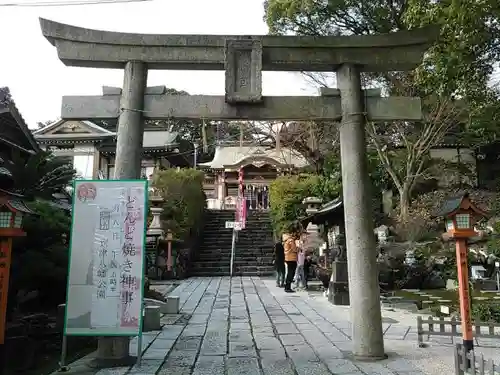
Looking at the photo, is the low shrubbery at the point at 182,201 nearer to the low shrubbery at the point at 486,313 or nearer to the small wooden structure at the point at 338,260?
the small wooden structure at the point at 338,260

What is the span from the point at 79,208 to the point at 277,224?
18.5 metres

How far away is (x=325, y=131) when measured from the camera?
24172 millimetres

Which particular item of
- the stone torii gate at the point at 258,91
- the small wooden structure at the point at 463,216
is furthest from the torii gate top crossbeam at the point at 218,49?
the small wooden structure at the point at 463,216

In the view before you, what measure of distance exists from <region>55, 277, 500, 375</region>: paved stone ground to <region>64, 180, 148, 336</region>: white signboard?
25.4 inches

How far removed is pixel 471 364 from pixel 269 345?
3106mm

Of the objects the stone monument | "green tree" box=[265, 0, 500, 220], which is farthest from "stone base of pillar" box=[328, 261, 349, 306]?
"green tree" box=[265, 0, 500, 220]

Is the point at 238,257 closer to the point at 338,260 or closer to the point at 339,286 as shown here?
the point at 338,260

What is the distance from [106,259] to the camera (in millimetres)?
5906

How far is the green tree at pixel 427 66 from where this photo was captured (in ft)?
27.5

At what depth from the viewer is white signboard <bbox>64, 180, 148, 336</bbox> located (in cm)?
576

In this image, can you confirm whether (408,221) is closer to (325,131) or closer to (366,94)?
(325,131)

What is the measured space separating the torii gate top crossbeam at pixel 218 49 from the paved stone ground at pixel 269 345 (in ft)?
13.4

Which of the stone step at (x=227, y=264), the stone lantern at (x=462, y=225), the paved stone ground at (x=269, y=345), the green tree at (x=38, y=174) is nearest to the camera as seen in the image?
the paved stone ground at (x=269, y=345)

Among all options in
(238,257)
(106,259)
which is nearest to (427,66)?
(106,259)
